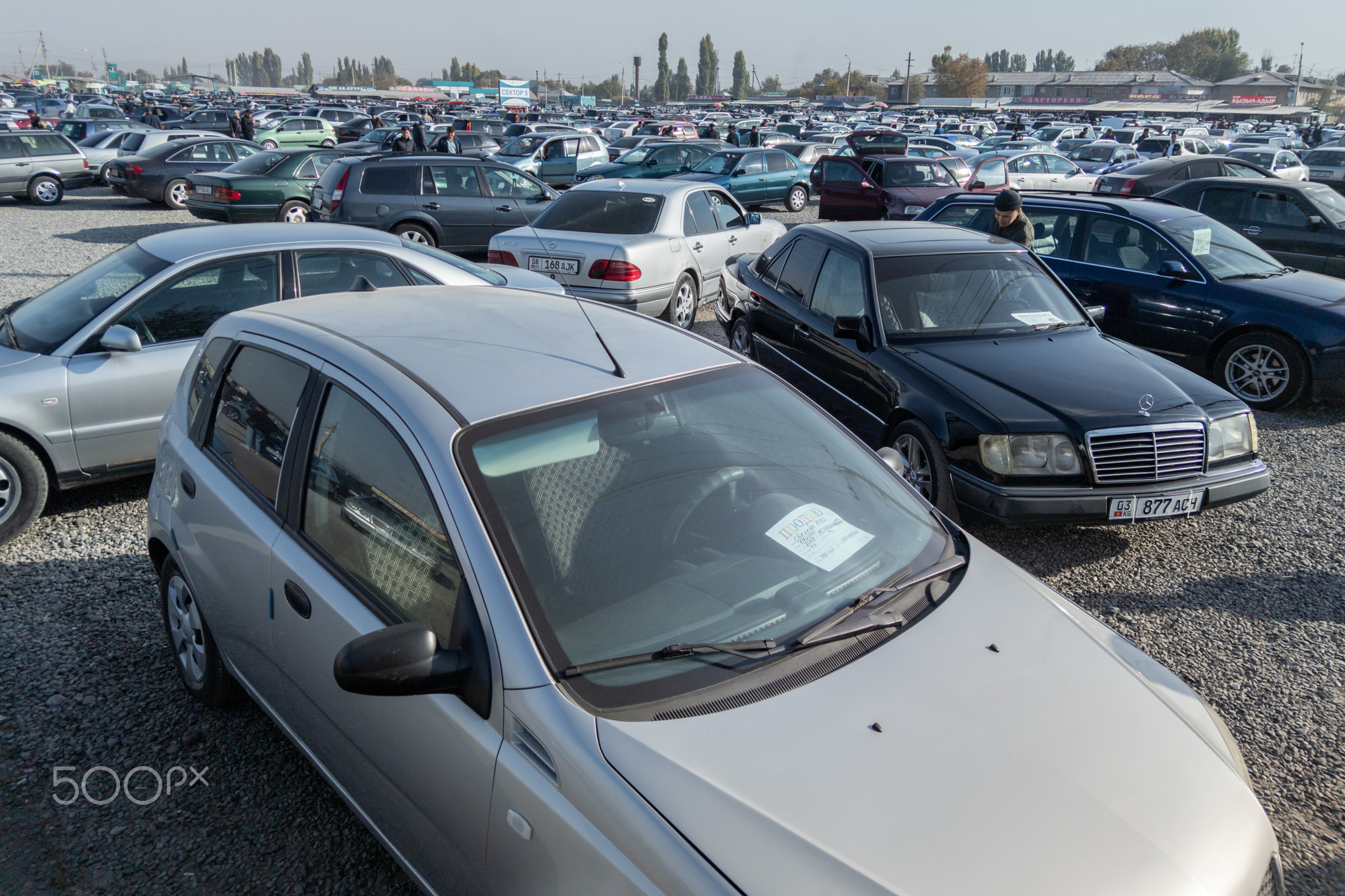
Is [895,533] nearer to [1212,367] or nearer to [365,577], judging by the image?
[365,577]

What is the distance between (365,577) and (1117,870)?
1.81 meters

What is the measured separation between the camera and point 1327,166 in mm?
23422

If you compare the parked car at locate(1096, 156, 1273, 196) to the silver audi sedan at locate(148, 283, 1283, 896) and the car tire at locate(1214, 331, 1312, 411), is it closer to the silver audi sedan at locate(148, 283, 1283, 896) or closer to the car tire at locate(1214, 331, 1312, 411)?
the car tire at locate(1214, 331, 1312, 411)

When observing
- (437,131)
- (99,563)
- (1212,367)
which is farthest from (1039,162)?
(99,563)

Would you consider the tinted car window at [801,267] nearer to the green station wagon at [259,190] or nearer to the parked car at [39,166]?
the green station wagon at [259,190]

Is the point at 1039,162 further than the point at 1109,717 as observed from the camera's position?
Yes

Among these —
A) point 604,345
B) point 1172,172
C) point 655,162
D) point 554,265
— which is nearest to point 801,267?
point 554,265

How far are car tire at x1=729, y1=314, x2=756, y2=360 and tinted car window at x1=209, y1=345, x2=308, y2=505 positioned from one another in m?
4.50

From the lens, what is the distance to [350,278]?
5.47 m

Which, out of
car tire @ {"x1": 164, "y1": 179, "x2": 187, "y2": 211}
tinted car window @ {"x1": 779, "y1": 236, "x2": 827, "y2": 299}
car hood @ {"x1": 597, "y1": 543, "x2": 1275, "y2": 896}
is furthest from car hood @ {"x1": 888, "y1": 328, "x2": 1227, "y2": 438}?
car tire @ {"x1": 164, "y1": 179, "x2": 187, "y2": 211}

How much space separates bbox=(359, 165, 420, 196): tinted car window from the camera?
1181cm

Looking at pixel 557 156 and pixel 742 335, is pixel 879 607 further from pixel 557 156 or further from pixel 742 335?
pixel 557 156

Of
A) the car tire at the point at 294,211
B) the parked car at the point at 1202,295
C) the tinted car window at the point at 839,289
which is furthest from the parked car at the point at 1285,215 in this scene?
the car tire at the point at 294,211

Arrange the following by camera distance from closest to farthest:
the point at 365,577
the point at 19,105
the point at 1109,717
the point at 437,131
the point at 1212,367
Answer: the point at 1109,717, the point at 365,577, the point at 1212,367, the point at 437,131, the point at 19,105
